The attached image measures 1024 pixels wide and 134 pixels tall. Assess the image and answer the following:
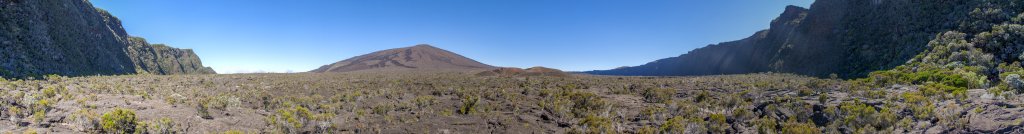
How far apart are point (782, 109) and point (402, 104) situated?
1854cm

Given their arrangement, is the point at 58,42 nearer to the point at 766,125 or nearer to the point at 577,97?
the point at 577,97

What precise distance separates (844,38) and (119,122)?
74946mm

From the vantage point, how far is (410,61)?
372 ft

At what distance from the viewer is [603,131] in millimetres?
17750

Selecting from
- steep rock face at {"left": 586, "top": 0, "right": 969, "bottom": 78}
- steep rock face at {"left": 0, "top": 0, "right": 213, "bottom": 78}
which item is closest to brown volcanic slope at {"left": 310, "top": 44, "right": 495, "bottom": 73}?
steep rock face at {"left": 0, "top": 0, "right": 213, "bottom": 78}

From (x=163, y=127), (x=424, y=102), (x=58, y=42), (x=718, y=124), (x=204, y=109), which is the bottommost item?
(x=718, y=124)

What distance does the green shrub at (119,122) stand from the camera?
13414 mm

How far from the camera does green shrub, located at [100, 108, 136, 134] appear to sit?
44.0 feet

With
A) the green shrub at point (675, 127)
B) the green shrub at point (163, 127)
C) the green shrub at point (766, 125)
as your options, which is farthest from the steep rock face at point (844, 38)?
the green shrub at point (163, 127)

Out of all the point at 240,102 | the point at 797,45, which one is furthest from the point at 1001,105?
the point at 797,45

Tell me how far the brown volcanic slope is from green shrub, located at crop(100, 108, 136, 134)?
3394 inches

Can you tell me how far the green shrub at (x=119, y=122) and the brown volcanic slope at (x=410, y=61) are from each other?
283ft

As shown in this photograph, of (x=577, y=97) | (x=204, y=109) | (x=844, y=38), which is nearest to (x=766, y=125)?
(x=577, y=97)

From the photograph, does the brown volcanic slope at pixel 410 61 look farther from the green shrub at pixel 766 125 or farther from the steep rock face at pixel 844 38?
the green shrub at pixel 766 125
